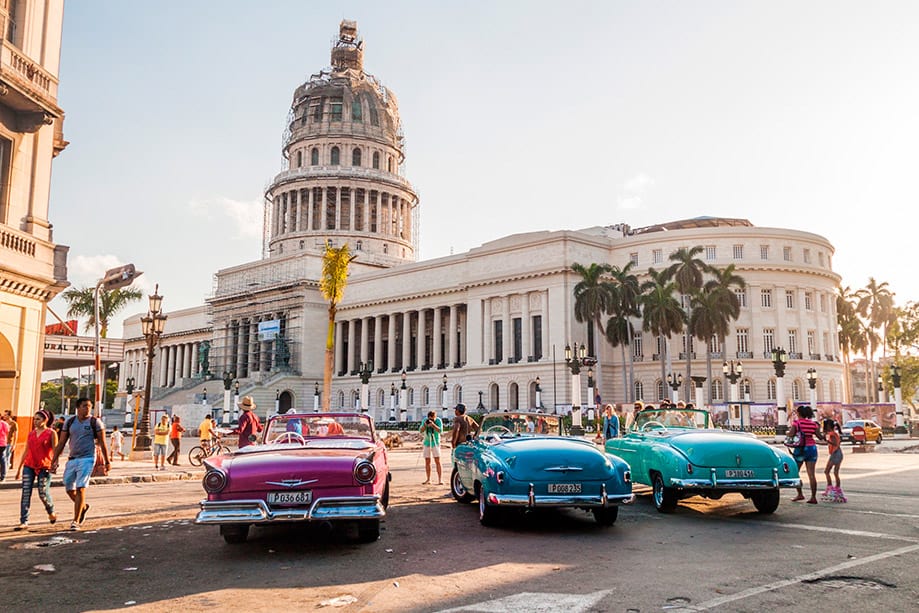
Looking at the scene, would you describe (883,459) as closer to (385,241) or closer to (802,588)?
(802,588)

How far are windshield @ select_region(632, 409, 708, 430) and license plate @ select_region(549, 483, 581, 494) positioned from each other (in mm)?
4075

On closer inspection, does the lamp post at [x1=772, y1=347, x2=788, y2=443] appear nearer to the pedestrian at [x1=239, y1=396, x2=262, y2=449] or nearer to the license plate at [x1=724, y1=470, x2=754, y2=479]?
the license plate at [x1=724, y1=470, x2=754, y2=479]

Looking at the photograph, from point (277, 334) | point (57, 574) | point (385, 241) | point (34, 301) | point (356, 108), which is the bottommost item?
point (57, 574)

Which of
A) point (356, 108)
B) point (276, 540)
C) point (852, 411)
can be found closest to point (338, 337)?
point (356, 108)

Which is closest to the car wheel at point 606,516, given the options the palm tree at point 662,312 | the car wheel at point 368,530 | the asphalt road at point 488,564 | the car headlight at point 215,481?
the asphalt road at point 488,564

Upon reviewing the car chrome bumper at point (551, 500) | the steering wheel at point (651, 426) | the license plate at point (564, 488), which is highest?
the steering wheel at point (651, 426)

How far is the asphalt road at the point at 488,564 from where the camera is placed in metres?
6.21

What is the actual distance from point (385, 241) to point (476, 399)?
1355 inches

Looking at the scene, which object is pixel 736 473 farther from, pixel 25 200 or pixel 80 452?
pixel 25 200

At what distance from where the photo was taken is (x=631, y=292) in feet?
193

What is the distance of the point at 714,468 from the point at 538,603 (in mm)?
5674

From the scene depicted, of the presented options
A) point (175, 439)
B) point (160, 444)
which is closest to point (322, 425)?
point (160, 444)

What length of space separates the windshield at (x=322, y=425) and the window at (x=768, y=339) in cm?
5856

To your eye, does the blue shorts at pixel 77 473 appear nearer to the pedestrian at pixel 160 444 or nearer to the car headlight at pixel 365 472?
the car headlight at pixel 365 472
